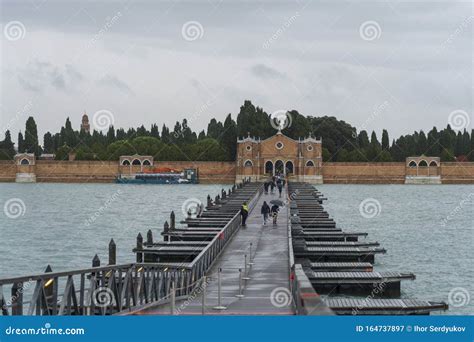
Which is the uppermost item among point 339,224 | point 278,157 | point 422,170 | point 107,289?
point 278,157

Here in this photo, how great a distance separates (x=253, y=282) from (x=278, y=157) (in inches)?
4010

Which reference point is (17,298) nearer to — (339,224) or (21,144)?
(339,224)

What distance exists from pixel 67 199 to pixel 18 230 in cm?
3874

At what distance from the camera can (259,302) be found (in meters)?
17.5

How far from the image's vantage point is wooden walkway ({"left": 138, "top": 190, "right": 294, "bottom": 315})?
53.8 ft

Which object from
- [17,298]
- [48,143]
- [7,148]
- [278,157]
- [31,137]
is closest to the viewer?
[17,298]

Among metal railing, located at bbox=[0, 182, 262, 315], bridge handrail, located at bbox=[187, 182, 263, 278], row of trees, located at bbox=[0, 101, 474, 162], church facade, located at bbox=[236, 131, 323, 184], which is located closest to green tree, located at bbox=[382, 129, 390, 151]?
row of trees, located at bbox=[0, 101, 474, 162]

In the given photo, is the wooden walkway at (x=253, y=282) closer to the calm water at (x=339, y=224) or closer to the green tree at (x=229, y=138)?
the calm water at (x=339, y=224)

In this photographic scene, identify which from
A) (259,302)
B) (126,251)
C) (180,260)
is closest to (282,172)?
(126,251)

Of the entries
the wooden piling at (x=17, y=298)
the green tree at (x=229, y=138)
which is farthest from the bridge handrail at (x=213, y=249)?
the green tree at (x=229, y=138)

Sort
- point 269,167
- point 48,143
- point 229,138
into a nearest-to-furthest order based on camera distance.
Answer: point 269,167 < point 229,138 < point 48,143


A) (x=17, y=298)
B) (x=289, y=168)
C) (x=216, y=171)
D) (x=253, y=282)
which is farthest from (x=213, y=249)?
(x=216, y=171)

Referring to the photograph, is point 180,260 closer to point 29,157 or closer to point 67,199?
point 67,199

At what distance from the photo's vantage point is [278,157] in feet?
400
